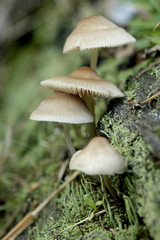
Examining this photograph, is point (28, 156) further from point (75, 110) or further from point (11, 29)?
point (11, 29)

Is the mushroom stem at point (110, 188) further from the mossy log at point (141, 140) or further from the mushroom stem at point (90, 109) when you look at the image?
the mushroom stem at point (90, 109)

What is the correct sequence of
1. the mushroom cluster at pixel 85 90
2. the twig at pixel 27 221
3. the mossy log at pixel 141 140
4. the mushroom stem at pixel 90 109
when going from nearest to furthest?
the mossy log at pixel 141 140
the mushroom cluster at pixel 85 90
the mushroom stem at pixel 90 109
the twig at pixel 27 221

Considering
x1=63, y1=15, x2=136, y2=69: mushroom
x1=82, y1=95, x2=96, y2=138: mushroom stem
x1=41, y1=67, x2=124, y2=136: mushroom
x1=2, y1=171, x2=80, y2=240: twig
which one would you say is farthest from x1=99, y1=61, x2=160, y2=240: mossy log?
x1=2, y1=171, x2=80, y2=240: twig

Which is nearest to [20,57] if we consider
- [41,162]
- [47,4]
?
[47,4]

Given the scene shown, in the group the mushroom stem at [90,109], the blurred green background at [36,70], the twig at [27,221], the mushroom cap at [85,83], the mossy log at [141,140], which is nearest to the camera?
the mossy log at [141,140]

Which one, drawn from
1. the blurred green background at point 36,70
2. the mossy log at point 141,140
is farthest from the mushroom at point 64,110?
the blurred green background at point 36,70

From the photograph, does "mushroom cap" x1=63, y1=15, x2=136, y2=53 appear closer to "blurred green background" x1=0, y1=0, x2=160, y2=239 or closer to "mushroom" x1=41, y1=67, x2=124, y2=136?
"mushroom" x1=41, y1=67, x2=124, y2=136

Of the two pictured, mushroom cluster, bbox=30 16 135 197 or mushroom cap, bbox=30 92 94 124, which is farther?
mushroom cap, bbox=30 92 94 124
